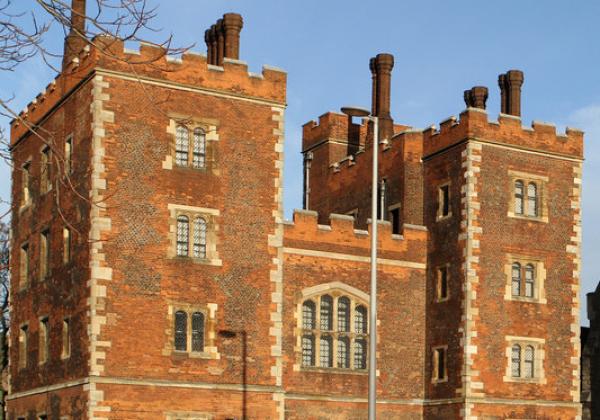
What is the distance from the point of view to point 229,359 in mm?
32438

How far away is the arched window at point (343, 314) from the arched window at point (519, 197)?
637 cm

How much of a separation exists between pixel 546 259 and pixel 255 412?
37.5 ft

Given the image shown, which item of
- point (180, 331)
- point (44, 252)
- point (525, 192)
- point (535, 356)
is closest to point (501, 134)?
point (525, 192)

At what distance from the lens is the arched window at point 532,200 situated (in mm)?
37812

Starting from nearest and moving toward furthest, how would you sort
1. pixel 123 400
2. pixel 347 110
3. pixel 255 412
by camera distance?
pixel 347 110 → pixel 123 400 → pixel 255 412

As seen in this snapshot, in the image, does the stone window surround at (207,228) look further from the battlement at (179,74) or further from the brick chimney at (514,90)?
the brick chimney at (514,90)

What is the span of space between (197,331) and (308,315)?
4.95 meters

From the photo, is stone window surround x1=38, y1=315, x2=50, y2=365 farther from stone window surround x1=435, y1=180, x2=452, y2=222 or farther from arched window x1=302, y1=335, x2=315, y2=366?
stone window surround x1=435, y1=180, x2=452, y2=222

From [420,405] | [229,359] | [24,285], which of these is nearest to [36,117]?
[24,285]

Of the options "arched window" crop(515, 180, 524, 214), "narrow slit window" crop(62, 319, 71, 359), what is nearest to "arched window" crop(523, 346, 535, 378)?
"arched window" crop(515, 180, 524, 214)

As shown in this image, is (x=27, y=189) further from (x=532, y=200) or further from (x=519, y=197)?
(x=532, y=200)

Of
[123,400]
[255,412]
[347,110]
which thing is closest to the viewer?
[347,110]

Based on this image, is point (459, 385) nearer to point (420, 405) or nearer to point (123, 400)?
point (420, 405)

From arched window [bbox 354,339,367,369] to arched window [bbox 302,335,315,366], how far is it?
153 centimetres
